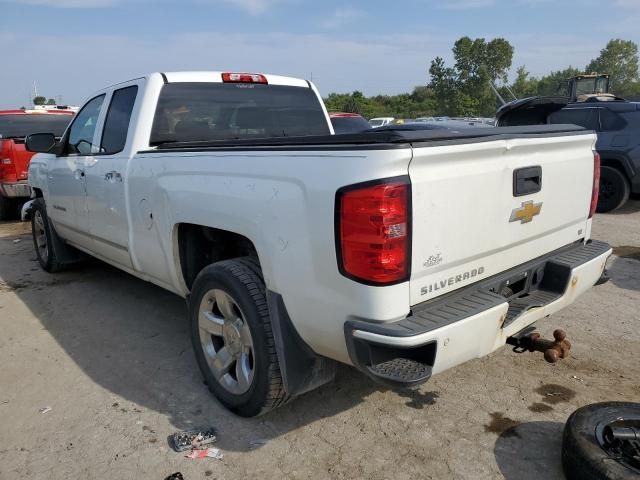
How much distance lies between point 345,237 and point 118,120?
2750mm

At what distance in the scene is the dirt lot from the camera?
258cm

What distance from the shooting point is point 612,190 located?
8.77 meters

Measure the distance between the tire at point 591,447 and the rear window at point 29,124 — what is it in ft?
30.5

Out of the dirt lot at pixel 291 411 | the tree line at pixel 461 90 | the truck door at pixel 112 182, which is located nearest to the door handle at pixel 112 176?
the truck door at pixel 112 182

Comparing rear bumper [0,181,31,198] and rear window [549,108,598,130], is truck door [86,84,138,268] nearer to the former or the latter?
rear bumper [0,181,31,198]

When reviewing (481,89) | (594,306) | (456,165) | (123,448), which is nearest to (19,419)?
(123,448)

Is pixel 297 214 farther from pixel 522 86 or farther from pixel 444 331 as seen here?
pixel 522 86

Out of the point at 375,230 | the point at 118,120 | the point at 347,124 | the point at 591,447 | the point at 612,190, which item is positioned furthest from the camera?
the point at 347,124

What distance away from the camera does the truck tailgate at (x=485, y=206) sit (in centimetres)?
219

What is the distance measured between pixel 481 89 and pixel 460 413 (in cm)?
5300

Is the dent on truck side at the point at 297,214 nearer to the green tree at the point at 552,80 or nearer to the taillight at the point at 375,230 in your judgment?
the taillight at the point at 375,230

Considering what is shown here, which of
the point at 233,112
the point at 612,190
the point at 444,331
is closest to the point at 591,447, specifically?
the point at 444,331

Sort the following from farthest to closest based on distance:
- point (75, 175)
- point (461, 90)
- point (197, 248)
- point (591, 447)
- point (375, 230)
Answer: point (461, 90)
point (75, 175)
point (197, 248)
point (591, 447)
point (375, 230)

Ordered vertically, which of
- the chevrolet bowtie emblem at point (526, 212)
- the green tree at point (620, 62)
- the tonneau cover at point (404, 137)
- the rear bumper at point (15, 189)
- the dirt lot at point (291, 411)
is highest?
the green tree at point (620, 62)
